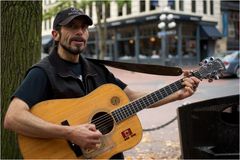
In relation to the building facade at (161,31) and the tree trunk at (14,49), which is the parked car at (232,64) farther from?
the tree trunk at (14,49)

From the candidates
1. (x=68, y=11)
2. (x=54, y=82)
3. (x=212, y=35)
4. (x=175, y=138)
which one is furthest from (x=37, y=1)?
(x=212, y=35)

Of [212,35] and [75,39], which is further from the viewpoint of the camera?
[212,35]

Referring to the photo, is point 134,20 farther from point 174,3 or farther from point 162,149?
point 162,149

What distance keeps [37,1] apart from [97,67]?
5.23 feet

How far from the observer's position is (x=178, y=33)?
123 feet

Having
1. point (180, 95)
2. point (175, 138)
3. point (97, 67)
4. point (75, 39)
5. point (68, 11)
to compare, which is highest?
point (68, 11)

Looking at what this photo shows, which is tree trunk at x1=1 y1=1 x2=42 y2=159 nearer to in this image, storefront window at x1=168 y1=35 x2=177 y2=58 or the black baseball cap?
the black baseball cap

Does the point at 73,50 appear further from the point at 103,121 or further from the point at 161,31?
the point at 161,31

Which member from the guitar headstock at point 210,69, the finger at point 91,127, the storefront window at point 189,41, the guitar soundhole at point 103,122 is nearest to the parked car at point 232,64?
the storefront window at point 189,41

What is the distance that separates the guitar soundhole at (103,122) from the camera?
118 inches

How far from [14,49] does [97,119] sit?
65.4 inches

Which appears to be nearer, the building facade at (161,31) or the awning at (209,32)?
the building facade at (161,31)

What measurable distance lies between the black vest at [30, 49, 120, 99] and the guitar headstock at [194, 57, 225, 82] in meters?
0.73

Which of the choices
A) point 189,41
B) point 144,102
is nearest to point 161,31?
point 189,41
